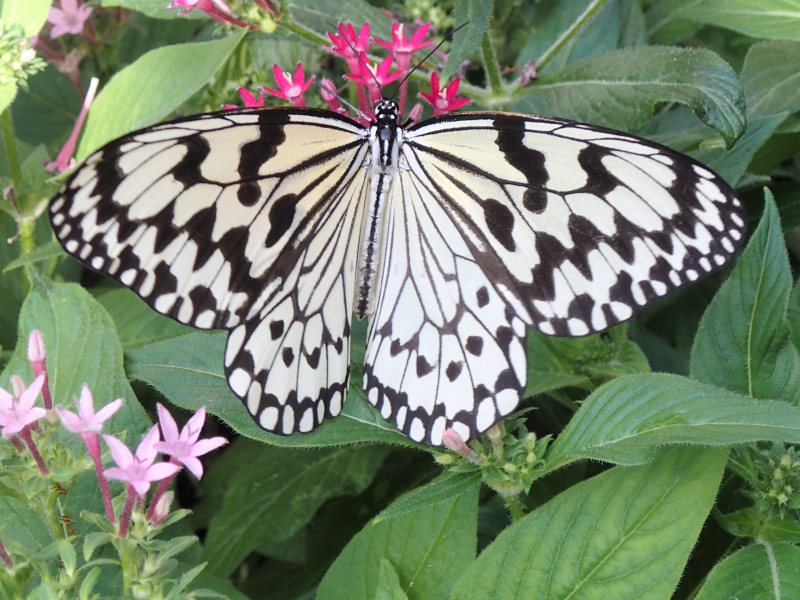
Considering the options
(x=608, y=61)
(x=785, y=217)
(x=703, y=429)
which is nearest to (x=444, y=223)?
(x=703, y=429)

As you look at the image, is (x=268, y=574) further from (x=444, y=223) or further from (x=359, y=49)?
(x=359, y=49)

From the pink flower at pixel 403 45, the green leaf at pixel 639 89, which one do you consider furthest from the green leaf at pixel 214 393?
the green leaf at pixel 639 89

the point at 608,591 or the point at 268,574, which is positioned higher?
the point at 608,591

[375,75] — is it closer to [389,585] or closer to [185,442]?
[185,442]

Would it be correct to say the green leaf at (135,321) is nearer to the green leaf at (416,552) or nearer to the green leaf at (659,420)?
the green leaf at (416,552)

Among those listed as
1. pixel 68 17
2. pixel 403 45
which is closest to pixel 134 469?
pixel 403 45

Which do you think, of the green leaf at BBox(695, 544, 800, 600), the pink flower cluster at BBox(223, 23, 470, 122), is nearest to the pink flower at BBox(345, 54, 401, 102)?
the pink flower cluster at BBox(223, 23, 470, 122)

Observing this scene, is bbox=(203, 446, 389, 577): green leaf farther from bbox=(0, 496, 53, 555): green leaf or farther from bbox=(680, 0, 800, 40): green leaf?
bbox=(680, 0, 800, 40): green leaf
